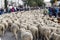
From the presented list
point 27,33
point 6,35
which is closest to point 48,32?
point 27,33

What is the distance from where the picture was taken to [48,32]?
1202cm

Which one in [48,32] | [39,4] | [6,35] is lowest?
[39,4]

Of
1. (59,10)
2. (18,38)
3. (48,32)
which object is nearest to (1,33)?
(18,38)

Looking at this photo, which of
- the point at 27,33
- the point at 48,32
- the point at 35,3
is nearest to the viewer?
the point at 27,33

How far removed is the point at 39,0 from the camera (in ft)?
200

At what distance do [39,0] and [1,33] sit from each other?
155 feet

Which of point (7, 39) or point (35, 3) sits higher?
point (7, 39)

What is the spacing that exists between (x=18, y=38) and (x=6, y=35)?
1882 mm

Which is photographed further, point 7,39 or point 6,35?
point 6,35

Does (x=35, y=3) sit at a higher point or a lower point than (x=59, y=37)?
lower

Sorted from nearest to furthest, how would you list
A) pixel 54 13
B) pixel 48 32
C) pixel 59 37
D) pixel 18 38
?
pixel 59 37 < pixel 48 32 < pixel 18 38 < pixel 54 13

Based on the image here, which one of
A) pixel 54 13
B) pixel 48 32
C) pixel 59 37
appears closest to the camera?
pixel 59 37

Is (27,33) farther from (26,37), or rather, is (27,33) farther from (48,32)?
(48,32)

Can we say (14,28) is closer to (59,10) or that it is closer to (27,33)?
(27,33)
